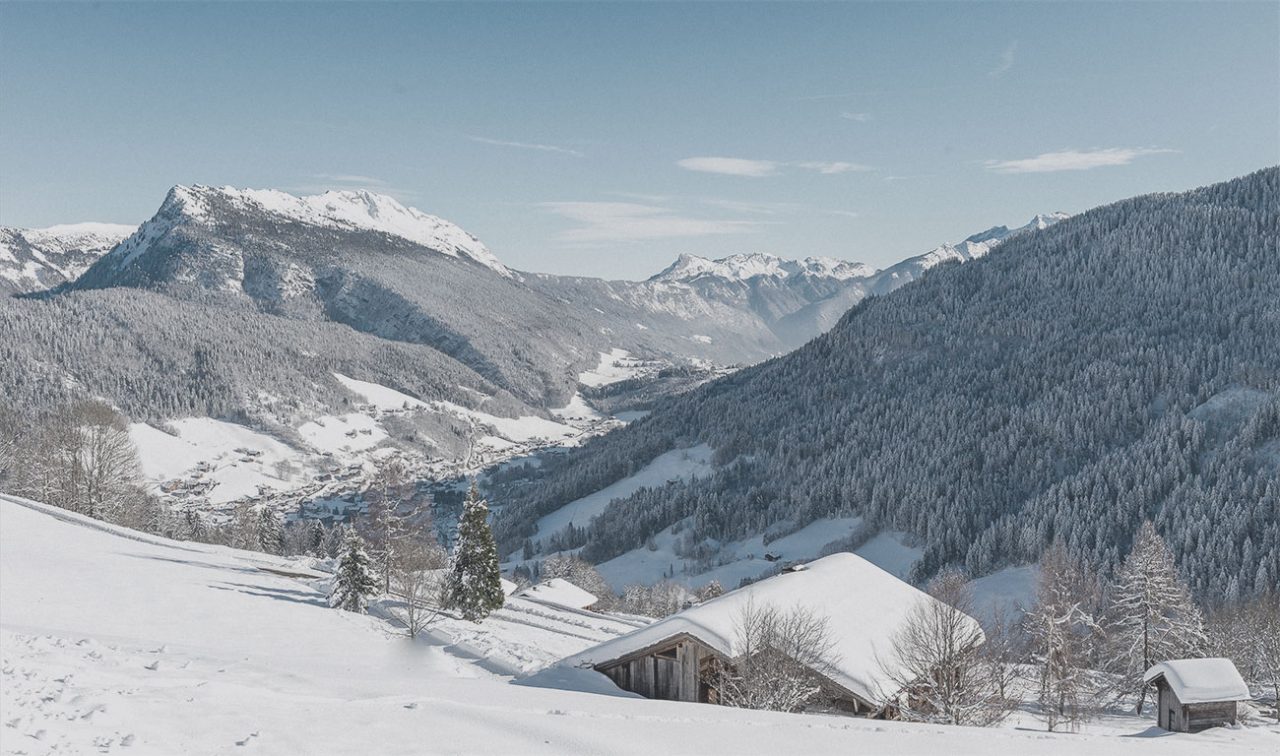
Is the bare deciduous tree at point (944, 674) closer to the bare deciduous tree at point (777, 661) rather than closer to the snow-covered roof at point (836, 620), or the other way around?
the snow-covered roof at point (836, 620)

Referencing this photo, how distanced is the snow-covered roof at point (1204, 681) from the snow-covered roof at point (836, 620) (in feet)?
45.2

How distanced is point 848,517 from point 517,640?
12147 cm

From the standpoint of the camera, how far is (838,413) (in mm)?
197750

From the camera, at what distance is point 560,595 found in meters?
70.2

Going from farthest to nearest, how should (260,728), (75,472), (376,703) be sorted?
1. (75,472)
2. (376,703)
3. (260,728)

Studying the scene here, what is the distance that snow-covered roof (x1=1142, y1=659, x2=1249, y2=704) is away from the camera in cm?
3656

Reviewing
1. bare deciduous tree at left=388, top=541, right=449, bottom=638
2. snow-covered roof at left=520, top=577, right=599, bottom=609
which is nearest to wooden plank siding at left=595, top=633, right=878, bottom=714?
bare deciduous tree at left=388, top=541, right=449, bottom=638

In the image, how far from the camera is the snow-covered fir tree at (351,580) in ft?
154

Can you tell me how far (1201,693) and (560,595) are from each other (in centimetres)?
4733

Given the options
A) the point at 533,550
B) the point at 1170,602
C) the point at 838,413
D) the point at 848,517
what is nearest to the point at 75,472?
the point at 1170,602

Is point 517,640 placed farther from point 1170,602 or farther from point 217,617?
point 1170,602

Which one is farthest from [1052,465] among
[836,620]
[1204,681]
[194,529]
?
[194,529]

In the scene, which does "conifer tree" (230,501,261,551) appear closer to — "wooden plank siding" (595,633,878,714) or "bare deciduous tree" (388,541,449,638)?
"bare deciduous tree" (388,541,449,638)

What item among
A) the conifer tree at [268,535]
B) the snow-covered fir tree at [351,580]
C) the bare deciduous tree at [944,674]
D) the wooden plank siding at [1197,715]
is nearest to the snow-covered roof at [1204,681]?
the wooden plank siding at [1197,715]
